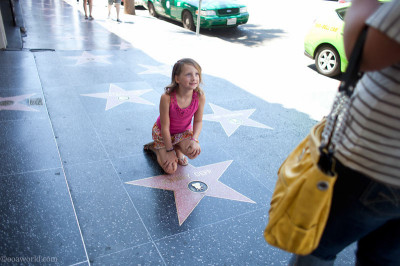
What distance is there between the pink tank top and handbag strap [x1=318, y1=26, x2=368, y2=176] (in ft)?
6.76

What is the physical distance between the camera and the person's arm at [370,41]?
3.36ft

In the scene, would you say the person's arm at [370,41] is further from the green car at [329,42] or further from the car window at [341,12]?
the car window at [341,12]

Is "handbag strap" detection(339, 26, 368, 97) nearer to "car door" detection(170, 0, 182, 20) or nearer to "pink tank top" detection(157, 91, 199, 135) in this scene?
"pink tank top" detection(157, 91, 199, 135)

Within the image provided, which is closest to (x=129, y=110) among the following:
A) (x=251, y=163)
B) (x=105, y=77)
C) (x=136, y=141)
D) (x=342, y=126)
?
(x=136, y=141)

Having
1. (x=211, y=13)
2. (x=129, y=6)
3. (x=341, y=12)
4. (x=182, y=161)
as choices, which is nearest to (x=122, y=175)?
(x=182, y=161)

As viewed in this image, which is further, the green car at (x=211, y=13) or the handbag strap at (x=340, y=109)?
the green car at (x=211, y=13)

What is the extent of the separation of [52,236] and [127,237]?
52cm

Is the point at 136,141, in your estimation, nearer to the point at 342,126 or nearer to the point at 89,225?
the point at 89,225

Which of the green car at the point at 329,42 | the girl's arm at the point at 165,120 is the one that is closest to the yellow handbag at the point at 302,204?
the girl's arm at the point at 165,120

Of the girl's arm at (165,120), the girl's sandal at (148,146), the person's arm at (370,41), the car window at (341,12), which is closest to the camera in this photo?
the person's arm at (370,41)

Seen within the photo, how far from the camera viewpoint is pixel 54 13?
12.5 m

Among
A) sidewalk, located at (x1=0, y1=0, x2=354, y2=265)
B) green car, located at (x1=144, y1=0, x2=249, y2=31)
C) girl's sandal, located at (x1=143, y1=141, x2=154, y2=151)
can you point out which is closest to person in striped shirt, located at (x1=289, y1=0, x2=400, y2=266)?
sidewalk, located at (x1=0, y1=0, x2=354, y2=265)

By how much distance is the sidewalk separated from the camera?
2.38 metres

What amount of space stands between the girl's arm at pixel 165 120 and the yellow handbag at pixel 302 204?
1917mm
